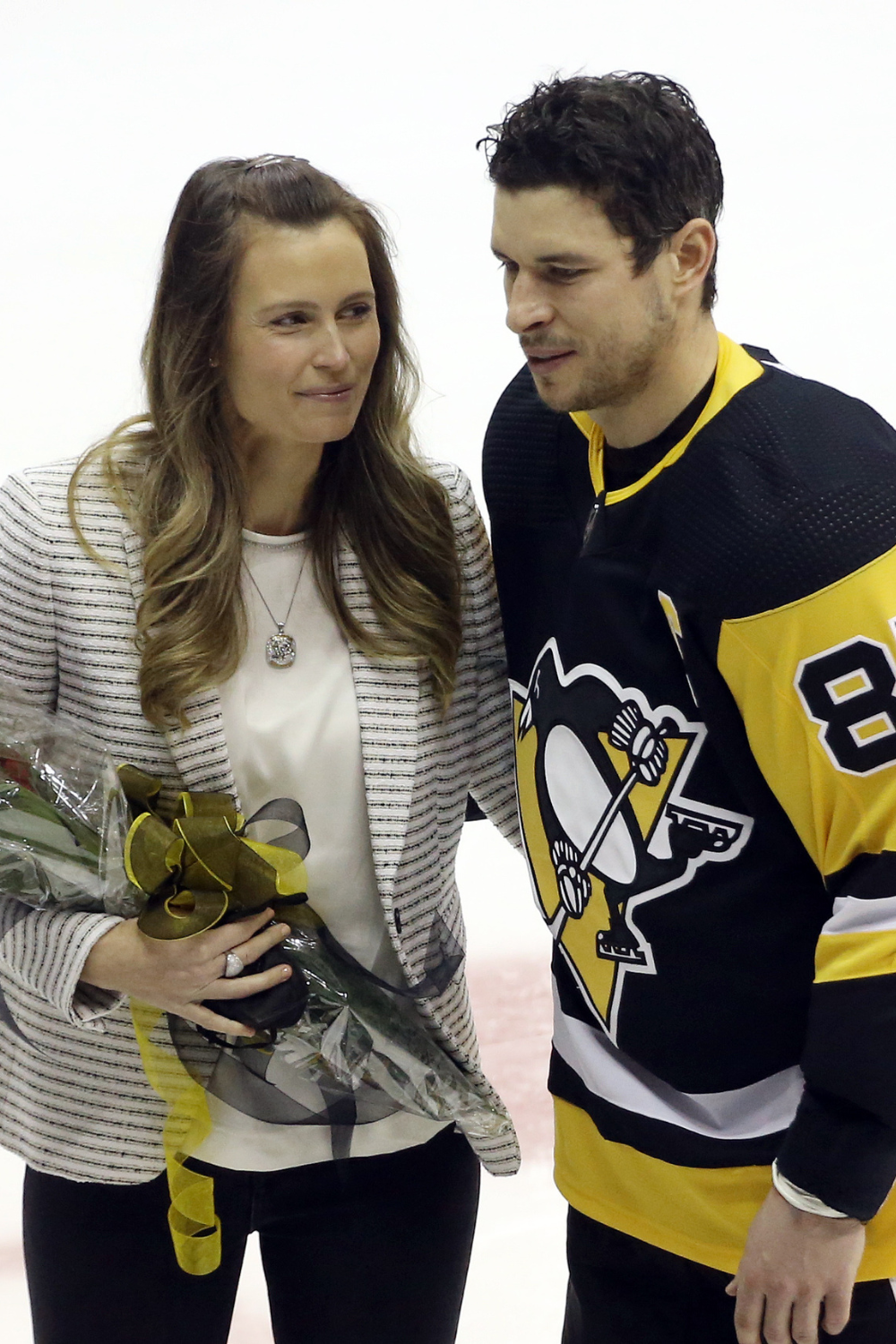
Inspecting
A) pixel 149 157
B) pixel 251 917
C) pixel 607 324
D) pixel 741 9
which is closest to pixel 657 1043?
pixel 251 917

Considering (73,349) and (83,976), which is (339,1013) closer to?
(83,976)

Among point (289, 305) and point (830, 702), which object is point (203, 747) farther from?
point (830, 702)

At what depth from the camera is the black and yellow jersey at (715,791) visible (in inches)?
44.1

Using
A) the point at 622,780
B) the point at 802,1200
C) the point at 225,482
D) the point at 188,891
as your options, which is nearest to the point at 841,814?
the point at 622,780

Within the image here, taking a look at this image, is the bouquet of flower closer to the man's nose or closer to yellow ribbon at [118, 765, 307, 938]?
yellow ribbon at [118, 765, 307, 938]

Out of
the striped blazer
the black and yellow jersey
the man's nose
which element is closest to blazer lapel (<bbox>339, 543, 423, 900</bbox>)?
the striped blazer

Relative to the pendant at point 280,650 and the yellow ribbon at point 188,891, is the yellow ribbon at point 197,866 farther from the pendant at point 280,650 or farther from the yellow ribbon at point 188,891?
the pendant at point 280,650

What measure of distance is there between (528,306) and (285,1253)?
0.92 meters

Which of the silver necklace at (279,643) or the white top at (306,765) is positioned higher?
the silver necklace at (279,643)

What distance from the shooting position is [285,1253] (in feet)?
4.88

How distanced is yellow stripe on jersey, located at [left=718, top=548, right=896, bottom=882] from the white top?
1.30 feet

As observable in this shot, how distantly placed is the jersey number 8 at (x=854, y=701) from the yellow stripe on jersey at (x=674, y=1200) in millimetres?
392

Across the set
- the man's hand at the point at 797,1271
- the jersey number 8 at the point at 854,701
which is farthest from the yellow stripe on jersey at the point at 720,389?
the man's hand at the point at 797,1271

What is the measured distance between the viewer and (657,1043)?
133 centimetres
